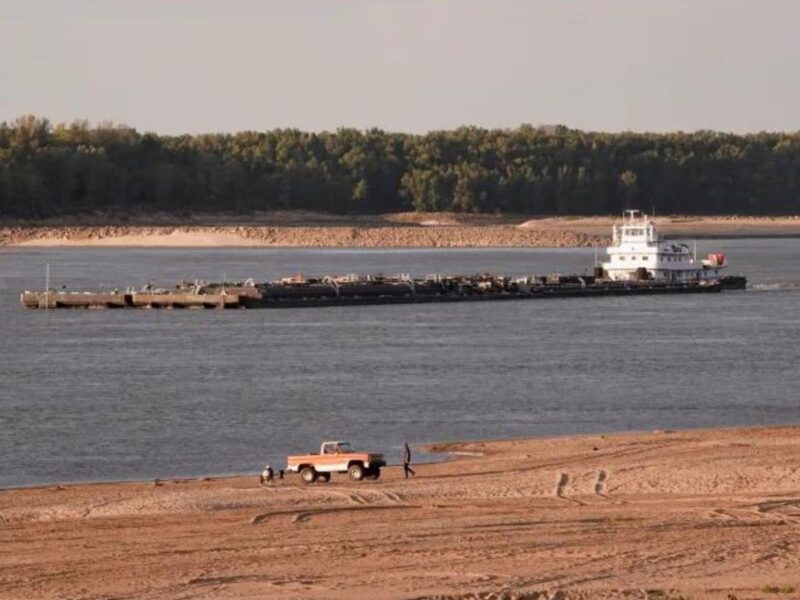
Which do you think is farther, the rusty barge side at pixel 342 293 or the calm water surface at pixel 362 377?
the rusty barge side at pixel 342 293

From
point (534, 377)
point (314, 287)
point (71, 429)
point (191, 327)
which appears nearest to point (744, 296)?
point (314, 287)

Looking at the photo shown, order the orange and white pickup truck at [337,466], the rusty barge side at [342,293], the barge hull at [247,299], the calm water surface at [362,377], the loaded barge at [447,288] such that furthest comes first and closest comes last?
the loaded barge at [447,288], the rusty barge side at [342,293], the barge hull at [247,299], the calm water surface at [362,377], the orange and white pickup truck at [337,466]

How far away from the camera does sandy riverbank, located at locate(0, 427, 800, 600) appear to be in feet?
83.7

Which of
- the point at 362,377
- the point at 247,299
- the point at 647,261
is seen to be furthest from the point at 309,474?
the point at 647,261

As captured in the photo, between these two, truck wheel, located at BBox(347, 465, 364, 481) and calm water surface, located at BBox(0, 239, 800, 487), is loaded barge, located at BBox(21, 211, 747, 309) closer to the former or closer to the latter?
calm water surface, located at BBox(0, 239, 800, 487)

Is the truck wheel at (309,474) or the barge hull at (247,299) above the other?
the truck wheel at (309,474)

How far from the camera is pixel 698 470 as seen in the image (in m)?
37.8

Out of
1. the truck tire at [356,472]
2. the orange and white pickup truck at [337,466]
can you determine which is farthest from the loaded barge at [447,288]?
the truck tire at [356,472]

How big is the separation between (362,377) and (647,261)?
206 ft

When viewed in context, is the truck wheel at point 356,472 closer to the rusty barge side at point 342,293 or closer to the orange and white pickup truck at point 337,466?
the orange and white pickup truck at point 337,466

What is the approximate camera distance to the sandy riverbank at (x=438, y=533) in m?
25.5

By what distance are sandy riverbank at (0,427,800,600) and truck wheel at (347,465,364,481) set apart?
37cm

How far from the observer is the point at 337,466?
3781cm

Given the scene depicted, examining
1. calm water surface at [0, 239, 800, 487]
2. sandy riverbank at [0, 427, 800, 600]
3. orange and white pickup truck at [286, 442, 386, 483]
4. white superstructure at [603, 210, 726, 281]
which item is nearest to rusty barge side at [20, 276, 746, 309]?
white superstructure at [603, 210, 726, 281]
